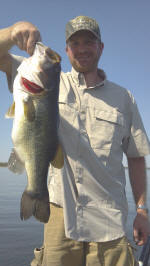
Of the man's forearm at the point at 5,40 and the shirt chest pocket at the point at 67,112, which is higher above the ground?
the man's forearm at the point at 5,40

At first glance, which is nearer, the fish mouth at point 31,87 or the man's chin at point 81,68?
the fish mouth at point 31,87

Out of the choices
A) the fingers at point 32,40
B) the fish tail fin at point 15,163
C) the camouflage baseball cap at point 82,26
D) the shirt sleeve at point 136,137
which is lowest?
the fish tail fin at point 15,163

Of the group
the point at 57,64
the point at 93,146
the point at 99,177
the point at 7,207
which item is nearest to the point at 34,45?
the point at 57,64

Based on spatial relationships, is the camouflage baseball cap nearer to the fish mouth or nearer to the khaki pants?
the fish mouth

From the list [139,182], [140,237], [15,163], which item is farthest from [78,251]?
[15,163]

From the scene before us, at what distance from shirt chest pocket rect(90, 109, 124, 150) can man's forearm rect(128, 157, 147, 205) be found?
1.84ft

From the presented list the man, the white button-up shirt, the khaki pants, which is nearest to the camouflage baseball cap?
the man

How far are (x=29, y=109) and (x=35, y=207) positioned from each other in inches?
37.8

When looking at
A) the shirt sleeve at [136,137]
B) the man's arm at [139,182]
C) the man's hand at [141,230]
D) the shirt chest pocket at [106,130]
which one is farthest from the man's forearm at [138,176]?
the shirt chest pocket at [106,130]

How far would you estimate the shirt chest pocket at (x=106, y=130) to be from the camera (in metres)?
3.41

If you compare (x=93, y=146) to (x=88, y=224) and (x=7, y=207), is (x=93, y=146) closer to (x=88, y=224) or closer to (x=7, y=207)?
(x=88, y=224)

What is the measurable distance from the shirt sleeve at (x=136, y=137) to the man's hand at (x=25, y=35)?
184 cm

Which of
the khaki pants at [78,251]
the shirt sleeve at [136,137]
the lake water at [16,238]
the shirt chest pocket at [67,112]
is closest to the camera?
the khaki pants at [78,251]

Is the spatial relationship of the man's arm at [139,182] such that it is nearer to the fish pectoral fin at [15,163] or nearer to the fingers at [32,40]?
the fish pectoral fin at [15,163]
